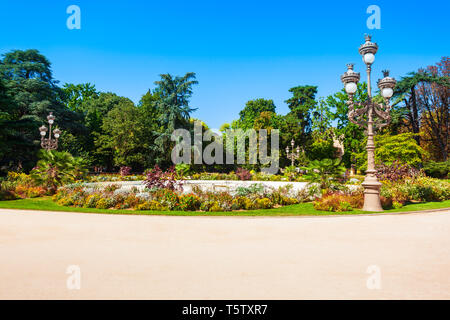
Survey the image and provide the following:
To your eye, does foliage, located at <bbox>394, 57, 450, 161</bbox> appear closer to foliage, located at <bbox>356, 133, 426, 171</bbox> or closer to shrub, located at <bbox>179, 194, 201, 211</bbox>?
foliage, located at <bbox>356, 133, 426, 171</bbox>

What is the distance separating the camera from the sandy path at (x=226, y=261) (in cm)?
332

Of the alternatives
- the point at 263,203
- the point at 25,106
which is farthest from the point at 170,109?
the point at 263,203

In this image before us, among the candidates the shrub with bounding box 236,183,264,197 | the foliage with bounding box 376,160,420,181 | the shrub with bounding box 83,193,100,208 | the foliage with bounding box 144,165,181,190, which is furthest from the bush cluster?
the foliage with bounding box 376,160,420,181

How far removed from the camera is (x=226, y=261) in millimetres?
4488

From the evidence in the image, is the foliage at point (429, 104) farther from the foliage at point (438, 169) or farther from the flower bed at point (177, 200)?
the flower bed at point (177, 200)

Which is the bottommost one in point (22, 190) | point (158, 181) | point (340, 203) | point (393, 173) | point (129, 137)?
point (340, 203)

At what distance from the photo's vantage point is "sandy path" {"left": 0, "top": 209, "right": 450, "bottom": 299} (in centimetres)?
332

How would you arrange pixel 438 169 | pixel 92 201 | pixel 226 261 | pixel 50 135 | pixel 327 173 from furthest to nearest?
pixel 438 169 → pixel 50 135 → pixel 327 173 → pixel 92 201 → pixel 226 261

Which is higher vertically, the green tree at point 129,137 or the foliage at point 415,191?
the green tree at point 129,137

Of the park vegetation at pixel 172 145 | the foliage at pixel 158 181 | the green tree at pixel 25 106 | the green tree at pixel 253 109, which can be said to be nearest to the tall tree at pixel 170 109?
the park vegetation at pixel 172 145

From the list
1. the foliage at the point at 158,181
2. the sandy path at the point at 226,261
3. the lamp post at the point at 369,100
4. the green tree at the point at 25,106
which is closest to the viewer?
the sandy path at the point at 226,261

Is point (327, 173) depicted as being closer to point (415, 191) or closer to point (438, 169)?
point (415, 191)
